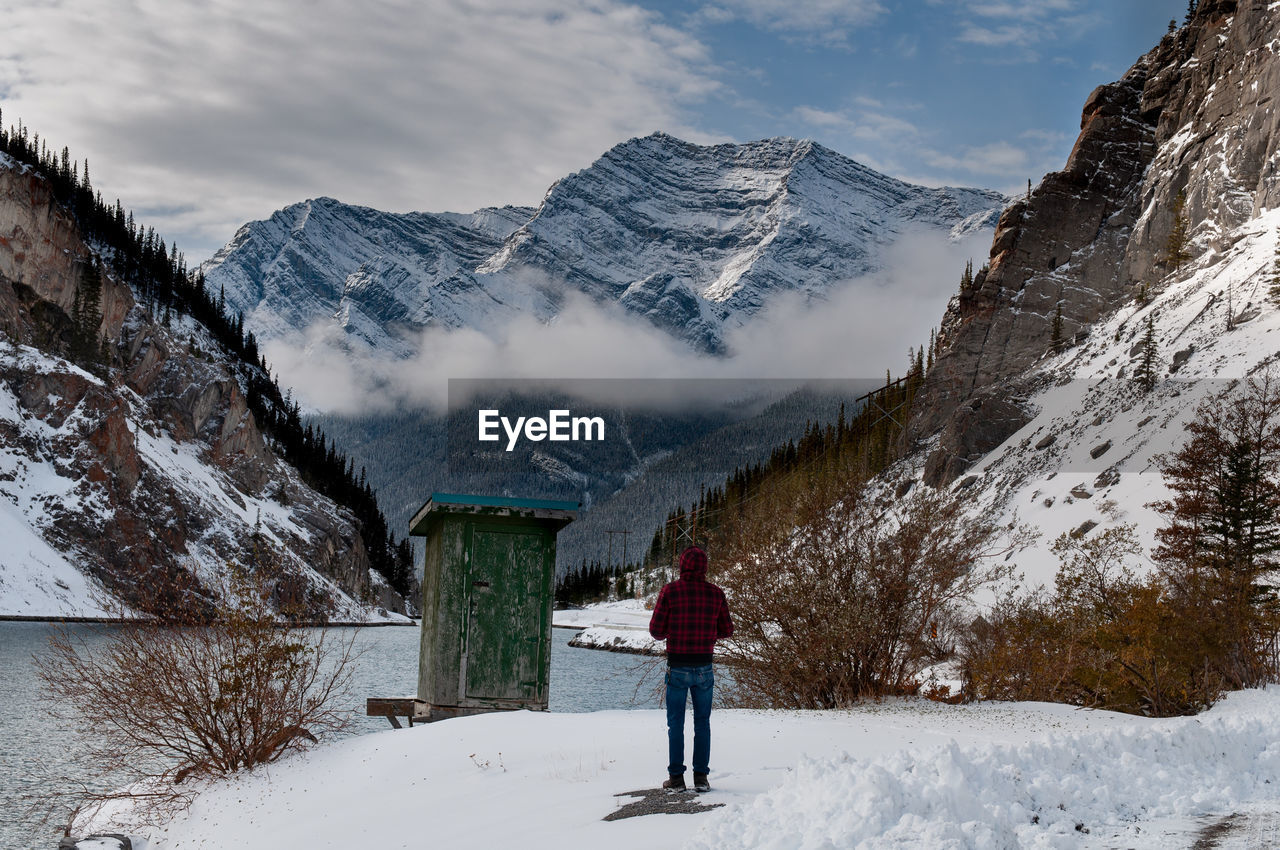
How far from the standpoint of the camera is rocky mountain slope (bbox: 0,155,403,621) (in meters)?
84.8

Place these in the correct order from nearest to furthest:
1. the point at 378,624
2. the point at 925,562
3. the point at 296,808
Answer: the point at 296,808, the point at 925,562, the point at 378,624

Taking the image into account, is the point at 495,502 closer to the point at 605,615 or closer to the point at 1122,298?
the point at 1122,298

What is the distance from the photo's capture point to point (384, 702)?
1859 centimetres

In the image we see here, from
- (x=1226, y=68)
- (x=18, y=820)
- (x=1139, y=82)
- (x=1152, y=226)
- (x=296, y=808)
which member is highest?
(x=1139, y=82)

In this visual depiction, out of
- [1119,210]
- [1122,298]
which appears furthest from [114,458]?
[1119,210]

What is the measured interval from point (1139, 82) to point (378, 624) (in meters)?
89.6

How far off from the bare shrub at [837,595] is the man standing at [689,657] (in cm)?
825

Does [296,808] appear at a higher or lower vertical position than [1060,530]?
lower

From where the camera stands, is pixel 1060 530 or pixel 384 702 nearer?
pixel 384 702

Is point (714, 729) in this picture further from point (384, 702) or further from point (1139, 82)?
point (1139, 82)

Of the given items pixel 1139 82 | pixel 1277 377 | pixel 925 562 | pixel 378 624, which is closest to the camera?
pixel 925 562

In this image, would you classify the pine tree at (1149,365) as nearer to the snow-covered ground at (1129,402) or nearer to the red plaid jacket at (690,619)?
the snow-covered ground at (1129,402)

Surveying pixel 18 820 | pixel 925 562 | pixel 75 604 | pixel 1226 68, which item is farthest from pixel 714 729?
pixel 1226 68

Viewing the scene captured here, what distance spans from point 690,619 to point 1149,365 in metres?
60.0
